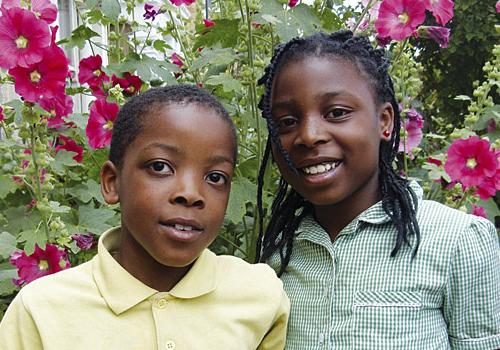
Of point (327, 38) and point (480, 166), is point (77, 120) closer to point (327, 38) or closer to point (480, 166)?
point (327, 38)

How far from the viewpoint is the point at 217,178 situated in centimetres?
121

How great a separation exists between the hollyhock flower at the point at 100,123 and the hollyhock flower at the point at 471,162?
2.98ft

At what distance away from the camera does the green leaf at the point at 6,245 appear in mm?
1669

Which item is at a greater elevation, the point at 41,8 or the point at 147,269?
the point at 41,8

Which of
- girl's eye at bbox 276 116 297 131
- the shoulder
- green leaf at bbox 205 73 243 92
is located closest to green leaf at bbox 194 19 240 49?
green leaf at bbox 205 73 243 92

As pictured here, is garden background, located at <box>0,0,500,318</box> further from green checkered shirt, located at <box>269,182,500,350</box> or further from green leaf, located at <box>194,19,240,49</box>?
green checkered shirt, located at <box>269,182,500,350</box>

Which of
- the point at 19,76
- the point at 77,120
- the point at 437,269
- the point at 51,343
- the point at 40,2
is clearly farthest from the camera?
the point at 77,120

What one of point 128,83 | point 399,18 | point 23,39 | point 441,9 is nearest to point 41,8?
point 23,39

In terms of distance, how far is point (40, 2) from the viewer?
1669 millimetres

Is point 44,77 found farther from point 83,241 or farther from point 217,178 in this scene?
point 217,178

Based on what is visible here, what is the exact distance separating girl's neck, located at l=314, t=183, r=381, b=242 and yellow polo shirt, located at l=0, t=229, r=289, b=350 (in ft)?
0.75

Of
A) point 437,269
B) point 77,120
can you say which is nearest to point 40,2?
point 77,120

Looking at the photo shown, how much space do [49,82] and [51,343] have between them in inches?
27.1

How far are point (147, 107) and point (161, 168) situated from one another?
134 millimetres
